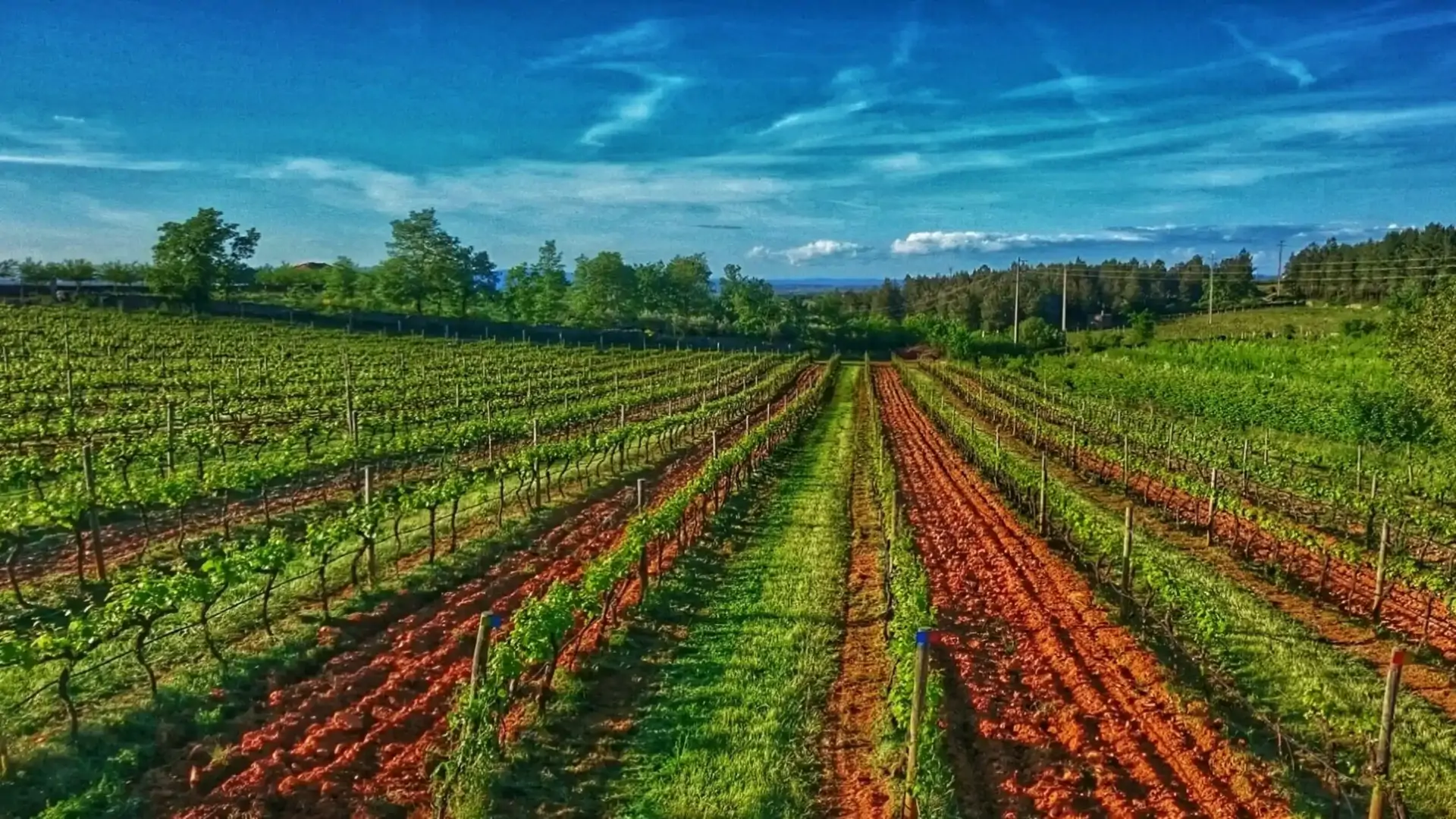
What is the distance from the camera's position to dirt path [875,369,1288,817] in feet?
25.6

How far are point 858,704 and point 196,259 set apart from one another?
66.6 metres

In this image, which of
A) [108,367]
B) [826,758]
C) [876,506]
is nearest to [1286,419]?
[876,506]

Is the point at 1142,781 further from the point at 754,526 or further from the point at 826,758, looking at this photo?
the point at 754,526

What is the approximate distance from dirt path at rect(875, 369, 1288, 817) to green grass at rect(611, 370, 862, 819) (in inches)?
58.3

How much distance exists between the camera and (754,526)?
18.2 metres

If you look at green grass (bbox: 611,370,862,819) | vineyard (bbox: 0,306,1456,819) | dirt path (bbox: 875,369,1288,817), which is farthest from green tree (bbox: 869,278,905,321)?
dirt path (bbox: 875,369,1288,817)

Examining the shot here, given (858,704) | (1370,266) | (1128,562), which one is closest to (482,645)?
(858,704)

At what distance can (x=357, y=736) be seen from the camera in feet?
28.3

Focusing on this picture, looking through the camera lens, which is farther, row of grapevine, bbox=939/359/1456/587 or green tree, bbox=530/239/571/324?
green tree, bbox=530/239/571/324

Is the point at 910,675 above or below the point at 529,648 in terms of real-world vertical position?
below

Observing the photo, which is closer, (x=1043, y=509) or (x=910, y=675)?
(x=910, y=675)

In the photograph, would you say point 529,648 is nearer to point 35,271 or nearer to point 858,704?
point 858,704

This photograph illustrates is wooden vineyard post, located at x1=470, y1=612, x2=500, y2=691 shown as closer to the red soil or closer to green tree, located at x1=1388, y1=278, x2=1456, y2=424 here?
the red soil

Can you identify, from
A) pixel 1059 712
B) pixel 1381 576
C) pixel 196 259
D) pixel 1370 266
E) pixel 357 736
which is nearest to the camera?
pixel 357 736
